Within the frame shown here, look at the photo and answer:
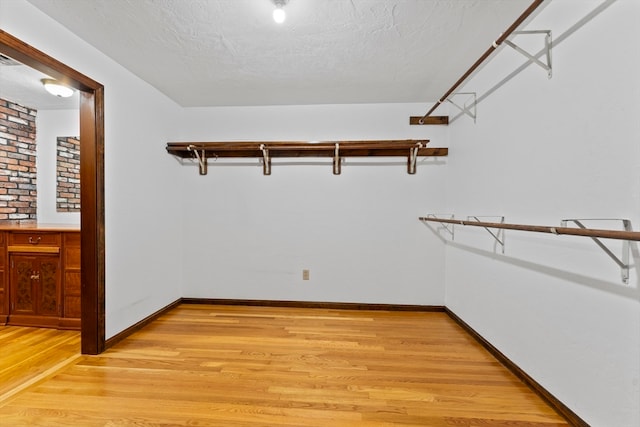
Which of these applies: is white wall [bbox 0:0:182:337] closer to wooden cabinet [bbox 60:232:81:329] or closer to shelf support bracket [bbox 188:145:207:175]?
shelf support bracket [bbox 188:145:207:175]

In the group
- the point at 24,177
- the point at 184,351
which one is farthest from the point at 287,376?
the point at 24,177

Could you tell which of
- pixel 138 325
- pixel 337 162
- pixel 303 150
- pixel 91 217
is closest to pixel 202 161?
pixel 303 150

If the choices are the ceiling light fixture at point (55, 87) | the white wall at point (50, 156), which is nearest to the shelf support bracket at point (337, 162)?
the ceiling light fixture at point (55, 87)

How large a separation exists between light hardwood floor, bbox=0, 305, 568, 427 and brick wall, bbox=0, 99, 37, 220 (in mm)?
2342

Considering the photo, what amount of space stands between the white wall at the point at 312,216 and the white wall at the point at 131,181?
0.28 m

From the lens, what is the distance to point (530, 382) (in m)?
1.67

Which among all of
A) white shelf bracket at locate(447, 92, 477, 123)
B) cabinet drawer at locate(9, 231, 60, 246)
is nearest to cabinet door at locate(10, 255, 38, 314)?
cabinet drawer at locate(9, 231, 60, 246)

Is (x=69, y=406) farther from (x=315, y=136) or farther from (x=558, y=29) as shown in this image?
(x=558, y=29)

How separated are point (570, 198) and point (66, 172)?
484 cm

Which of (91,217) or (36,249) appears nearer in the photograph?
(91,217)

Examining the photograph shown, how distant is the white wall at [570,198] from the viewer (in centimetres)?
114

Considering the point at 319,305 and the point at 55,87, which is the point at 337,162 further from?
the point at 55,87

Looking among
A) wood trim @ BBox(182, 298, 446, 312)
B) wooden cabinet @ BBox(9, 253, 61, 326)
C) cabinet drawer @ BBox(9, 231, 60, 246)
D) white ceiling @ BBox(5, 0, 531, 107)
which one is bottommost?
wood trim @ BBox(182, 298, 446, 312)

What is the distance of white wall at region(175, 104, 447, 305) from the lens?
299cm
